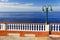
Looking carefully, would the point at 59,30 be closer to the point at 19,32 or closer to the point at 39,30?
the point at 39,30

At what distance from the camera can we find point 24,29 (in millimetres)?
12852

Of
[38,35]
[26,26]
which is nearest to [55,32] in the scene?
[38,35]

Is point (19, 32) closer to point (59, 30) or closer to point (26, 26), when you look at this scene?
point (26, 26)

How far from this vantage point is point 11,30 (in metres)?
12.8

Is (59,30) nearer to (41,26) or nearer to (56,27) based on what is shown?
(56,27)

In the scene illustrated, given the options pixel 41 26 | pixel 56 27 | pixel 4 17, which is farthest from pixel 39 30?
pixel 4 17

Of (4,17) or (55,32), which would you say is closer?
(55,32)

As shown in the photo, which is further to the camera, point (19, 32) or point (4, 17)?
point (4, 17)

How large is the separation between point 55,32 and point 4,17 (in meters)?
65.9

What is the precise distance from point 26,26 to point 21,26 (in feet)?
1.06

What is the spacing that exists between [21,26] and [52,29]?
198cm

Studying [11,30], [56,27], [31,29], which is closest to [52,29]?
[56,27]

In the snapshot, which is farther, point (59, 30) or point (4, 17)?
point (4, 17)

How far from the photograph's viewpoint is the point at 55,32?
12445 millimetres
